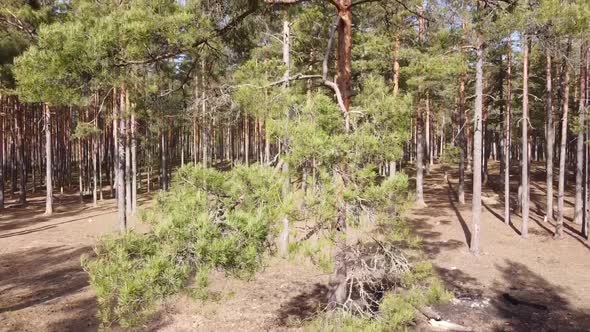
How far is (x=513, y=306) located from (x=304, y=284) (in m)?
5.84

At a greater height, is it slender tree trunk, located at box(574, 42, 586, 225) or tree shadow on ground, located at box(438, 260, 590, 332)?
slender tree trunk, located at box(574, 42, 586, 225)

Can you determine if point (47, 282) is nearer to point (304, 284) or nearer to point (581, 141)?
point (304, 284)

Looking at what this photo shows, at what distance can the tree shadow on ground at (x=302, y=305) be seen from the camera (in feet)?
35.0

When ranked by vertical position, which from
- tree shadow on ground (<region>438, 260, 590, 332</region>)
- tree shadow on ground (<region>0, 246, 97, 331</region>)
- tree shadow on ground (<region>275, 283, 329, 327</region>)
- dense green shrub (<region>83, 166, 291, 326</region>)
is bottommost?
tree shadow on ground (<region>438, 260, 590, 332</region>)

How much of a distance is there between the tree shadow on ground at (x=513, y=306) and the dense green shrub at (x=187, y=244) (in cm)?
849

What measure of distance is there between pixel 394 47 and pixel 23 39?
17850 millimetres

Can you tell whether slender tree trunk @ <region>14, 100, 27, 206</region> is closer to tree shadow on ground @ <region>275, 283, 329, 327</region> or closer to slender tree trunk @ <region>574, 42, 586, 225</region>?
tree shadow on ground @ <region>275, 283, 329, 327</region>

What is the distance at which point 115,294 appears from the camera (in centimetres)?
391

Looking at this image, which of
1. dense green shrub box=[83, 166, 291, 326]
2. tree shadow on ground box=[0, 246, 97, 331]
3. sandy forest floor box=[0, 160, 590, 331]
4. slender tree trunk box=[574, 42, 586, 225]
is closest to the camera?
dense green shrub box=[83, 166, 291, 326]

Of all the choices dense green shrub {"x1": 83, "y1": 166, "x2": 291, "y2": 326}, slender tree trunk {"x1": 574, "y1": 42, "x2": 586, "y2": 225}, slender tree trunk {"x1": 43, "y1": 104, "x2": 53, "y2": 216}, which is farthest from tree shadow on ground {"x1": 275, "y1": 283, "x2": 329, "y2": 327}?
slender tree trunk {"x1": 43, "y1": 104, "x2": 53, "y2": 216}

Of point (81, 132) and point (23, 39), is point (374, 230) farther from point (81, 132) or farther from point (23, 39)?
point (23, 39)

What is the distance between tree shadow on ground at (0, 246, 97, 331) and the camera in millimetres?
10883

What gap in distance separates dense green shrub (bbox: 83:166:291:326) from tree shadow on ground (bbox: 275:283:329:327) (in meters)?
6.38

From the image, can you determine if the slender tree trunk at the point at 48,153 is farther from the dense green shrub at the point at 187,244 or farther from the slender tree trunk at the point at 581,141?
the slender tree trunk at the point at 581,141
